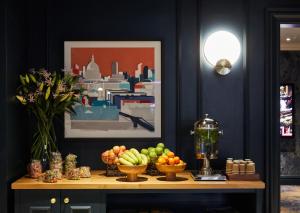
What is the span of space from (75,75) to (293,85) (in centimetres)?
554

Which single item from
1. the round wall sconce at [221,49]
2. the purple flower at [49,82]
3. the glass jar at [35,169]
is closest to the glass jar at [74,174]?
the glass jar at [35,169]

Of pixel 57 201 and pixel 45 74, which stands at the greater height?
pixel 45 74

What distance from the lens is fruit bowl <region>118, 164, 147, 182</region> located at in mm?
3077

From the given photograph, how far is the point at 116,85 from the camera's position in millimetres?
3508

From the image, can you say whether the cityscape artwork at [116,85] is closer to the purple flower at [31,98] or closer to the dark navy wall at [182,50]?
the dark navy wall at [182,50]

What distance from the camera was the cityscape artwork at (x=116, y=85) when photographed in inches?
138

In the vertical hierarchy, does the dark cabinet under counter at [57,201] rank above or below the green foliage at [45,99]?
below

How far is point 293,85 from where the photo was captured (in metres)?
8.00

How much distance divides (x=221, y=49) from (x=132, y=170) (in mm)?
1195

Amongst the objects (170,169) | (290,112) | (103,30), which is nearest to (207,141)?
(170,169)

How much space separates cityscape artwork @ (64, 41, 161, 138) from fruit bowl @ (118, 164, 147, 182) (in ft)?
1.44

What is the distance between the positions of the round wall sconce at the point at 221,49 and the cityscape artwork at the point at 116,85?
40 cm

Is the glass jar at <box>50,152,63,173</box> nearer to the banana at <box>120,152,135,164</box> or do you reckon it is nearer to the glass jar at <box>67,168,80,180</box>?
the glass jar at <box>67,168,80,180</box>

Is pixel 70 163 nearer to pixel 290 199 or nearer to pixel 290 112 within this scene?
pixel 290 199
